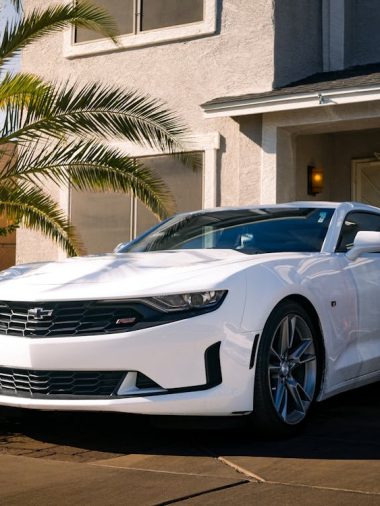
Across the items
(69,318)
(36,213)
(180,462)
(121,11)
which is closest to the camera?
(180,462)

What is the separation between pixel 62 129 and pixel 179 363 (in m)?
4.80

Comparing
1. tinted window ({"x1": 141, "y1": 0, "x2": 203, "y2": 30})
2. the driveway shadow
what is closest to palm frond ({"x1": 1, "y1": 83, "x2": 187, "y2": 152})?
tinted window ({"x1": 141, "y1": 0, "x2": 203, "y2": 30})

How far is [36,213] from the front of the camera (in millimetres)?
9852

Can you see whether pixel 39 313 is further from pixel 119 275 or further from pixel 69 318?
pixel 119 275

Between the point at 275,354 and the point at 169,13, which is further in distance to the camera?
the point at 169,13

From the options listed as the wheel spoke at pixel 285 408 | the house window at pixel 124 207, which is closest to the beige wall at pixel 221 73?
the house window at pixel 124 207

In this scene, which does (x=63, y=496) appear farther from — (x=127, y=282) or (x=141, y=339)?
(x=127, y=282)

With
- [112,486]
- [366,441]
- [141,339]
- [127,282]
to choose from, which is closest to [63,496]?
[112,486]

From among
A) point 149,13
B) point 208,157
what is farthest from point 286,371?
point 149,13

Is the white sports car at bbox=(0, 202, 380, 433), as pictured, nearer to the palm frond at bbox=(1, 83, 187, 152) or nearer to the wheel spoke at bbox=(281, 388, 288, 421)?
the wheel spoke at bbox=(281, 388, 288, 421)

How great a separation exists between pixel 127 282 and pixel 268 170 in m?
6.78

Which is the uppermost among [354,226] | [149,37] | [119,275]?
[149,37]

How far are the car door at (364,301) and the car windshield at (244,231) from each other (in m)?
0.21

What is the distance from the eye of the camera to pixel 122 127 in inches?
371
